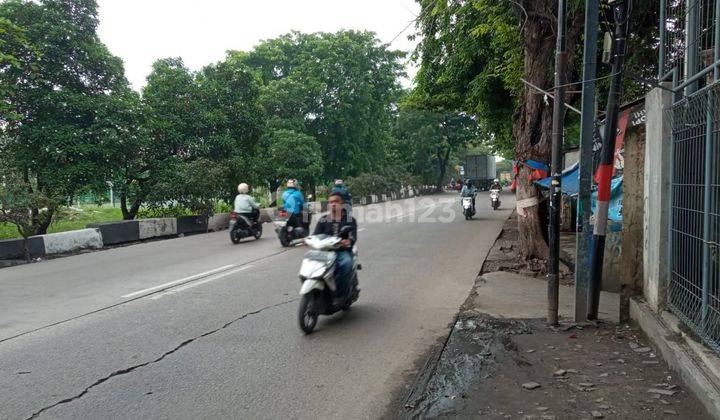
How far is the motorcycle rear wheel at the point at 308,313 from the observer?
5.41 metres

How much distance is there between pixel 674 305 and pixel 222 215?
16.4 meters

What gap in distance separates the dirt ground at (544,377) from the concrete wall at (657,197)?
1.90 ft

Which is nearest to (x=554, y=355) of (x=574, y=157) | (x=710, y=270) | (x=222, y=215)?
(x=710, y=270)

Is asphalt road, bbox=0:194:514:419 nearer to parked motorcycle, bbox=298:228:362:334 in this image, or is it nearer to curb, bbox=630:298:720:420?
parked motorcycle, bbox=298:228:362:334

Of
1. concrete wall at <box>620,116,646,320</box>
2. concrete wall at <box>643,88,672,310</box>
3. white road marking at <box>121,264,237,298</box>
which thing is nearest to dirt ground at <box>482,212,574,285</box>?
concrete wall at <box>620,116,646,320</box>

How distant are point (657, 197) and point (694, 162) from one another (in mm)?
784

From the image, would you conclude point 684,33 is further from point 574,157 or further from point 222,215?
point 222,215

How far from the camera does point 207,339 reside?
5305 mm

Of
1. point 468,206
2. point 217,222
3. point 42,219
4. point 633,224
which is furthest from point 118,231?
point 633,224

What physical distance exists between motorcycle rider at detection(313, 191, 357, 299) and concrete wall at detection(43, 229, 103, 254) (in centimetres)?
898

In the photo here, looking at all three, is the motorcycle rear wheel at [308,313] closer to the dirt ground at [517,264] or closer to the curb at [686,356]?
the curb at [686,356]

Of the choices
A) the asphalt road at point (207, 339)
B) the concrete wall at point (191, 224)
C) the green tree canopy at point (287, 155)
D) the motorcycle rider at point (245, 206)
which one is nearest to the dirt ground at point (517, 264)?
the asphalt road at point (207, 339)

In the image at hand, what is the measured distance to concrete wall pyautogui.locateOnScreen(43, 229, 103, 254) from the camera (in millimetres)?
12086

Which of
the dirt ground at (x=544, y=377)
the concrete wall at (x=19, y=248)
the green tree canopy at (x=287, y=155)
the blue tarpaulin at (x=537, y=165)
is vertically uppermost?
the green tree canopy at (x=287, y=155)
